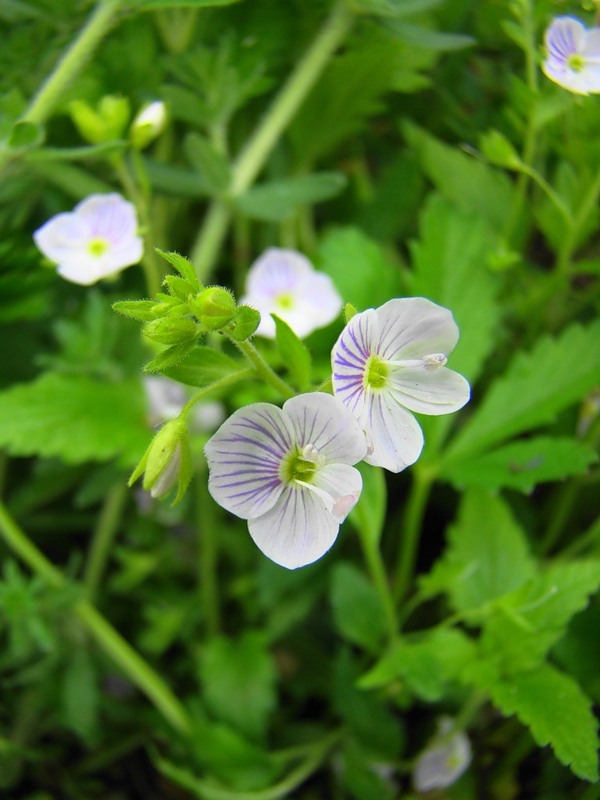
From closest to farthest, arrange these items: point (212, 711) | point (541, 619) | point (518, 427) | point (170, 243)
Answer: point (541, 619), point (518, 427), point (212, 711), point (170, 243)

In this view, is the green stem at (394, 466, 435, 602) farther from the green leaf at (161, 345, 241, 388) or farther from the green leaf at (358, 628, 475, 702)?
the green leaf at (161, 345, 241, 388)

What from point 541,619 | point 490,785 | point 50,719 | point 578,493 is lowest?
point 50,719

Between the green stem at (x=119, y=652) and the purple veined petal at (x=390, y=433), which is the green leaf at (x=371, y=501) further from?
the green stem at (x=119, y=652)

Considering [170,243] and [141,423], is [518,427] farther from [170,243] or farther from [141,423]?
[170,243]

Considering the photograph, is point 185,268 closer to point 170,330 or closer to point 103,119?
point 170,330

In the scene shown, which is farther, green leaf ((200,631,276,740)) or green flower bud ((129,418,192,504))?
green leaf ((200,631,276,740))

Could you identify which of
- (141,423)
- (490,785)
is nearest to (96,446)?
(141,423)

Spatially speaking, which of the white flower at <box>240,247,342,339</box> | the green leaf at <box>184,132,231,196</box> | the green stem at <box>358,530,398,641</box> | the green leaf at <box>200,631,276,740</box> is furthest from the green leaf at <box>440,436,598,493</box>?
the green leaf at <box>184,132,231,196</box>

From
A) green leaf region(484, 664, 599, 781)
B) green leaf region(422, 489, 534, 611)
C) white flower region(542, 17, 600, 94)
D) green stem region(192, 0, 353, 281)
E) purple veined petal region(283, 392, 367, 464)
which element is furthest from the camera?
green stem region(192, 0, 353, 281)
